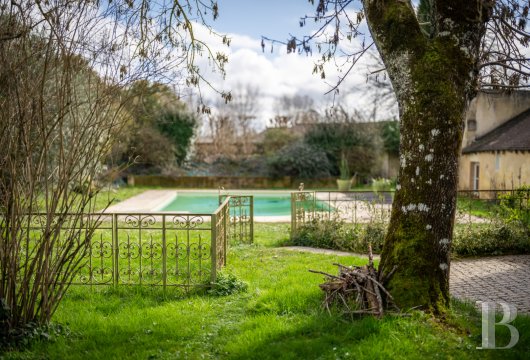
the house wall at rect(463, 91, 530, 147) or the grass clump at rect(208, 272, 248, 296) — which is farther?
the house wall at rect(463, 91, 530, 147)

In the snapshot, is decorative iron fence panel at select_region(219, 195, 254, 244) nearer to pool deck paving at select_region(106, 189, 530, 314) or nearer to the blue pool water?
pool deck paving at select_region(106, 189, 530, 314)

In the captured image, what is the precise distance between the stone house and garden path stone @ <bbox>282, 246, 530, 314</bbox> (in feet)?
30.8

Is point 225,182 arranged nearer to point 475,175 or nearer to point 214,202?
point 214,202

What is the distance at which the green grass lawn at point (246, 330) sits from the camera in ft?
14.0

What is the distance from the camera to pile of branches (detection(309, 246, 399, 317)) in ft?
16.1

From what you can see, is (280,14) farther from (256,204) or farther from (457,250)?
(256,204)

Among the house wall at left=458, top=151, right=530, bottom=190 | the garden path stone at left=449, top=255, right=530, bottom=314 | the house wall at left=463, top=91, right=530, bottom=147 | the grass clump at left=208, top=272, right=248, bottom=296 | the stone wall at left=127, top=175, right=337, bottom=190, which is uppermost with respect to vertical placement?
the house wall at left=463, top=91, right=530, bottom=147

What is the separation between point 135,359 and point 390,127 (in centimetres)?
2495

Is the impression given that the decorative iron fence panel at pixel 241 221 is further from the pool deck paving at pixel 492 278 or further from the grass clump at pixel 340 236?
the pool deck paving at pixel 492 278

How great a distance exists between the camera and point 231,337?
4703 millimetres

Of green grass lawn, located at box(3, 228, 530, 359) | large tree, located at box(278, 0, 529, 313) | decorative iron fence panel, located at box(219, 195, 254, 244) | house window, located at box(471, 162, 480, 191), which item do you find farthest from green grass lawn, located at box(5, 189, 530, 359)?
house window, located at box(471, 162, 480, 191)

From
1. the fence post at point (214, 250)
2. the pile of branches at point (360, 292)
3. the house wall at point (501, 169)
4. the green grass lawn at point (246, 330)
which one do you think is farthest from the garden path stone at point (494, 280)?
the house wall at point (501, 169)

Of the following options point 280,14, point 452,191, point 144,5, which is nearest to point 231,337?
point 452,191

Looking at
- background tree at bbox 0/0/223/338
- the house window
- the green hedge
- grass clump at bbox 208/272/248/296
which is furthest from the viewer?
the house window
